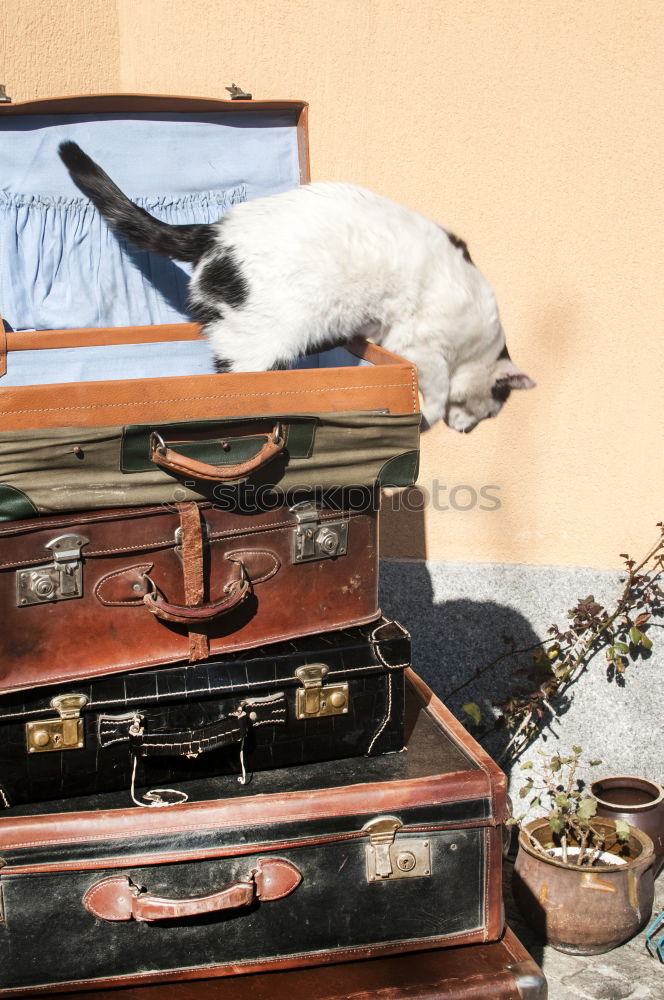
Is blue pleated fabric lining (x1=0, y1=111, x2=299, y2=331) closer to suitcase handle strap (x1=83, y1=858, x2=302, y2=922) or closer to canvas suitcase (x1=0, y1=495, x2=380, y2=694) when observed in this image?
canvas suitcase (x1=0, y1=495, x2=380, y2=694)

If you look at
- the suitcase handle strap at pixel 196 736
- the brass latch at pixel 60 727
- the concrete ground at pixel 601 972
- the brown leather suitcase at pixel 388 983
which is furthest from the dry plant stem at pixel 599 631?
the brass latch at pixel 60 727

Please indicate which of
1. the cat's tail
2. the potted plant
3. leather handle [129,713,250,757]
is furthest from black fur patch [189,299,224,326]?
the potted plant

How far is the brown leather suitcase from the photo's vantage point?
4.44ft

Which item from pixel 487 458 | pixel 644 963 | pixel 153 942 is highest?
pixel 487 458

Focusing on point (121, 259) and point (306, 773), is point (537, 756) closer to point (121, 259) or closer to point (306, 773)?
point (306, 773)

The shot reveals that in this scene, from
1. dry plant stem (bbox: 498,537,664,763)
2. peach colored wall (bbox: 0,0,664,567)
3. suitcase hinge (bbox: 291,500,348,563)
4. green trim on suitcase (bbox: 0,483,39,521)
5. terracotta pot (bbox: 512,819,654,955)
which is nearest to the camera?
green trim on suitcase (bbox: 0,483,39,521)

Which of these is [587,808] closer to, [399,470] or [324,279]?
[399,470]

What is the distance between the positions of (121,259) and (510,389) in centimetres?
109

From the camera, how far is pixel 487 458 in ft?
8.16

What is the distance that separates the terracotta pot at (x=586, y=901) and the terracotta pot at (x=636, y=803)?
14 cm

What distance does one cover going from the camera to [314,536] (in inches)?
60.8

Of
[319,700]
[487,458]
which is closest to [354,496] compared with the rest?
[319,700]

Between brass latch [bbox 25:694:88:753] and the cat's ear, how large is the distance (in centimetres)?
126

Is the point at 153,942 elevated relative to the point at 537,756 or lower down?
elevated
